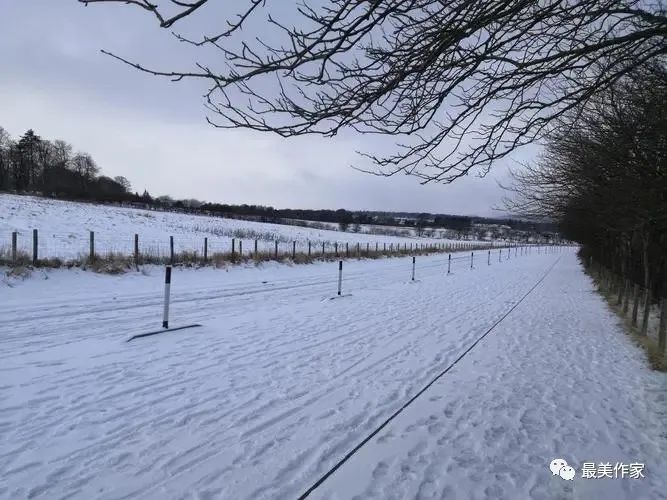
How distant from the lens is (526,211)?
48.1 ft

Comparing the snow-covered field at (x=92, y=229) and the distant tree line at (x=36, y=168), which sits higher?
the distant tree line at (x=36, y=168)

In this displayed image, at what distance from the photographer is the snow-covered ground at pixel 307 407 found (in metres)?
3.70

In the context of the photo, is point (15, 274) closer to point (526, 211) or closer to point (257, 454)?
point (257, 454)

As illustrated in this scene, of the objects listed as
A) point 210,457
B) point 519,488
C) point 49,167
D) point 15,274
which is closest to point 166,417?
point 210,457

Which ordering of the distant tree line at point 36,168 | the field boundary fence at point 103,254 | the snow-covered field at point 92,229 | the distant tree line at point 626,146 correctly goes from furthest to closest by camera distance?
the distant tree line at point 36,168
the snow-covered field at point 92,229
the field boundary fence at point 103,254
the distant tree line at point 626,146

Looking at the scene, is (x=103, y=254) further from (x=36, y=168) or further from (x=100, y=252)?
(x=36, y=168)

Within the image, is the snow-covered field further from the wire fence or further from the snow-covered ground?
the snow-covered ground

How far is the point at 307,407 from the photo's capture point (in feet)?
16.8

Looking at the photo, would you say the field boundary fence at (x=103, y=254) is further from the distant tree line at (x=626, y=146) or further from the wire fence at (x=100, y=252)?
the distant tree line at (x=626, y=146)

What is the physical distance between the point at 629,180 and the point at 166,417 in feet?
26.9

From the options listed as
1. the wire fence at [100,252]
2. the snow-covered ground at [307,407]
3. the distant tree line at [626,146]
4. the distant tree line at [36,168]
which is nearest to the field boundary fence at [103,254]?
the wire fence at [100,252]

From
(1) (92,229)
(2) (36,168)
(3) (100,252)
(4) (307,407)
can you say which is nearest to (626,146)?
(4) (307,407)

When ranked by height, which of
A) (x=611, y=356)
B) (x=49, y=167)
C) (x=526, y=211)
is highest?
(x=49, y=167)

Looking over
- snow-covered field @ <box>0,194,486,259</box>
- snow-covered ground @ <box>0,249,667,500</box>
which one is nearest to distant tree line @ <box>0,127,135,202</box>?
snow-covered field @ <box>0,194,486,259</box>
